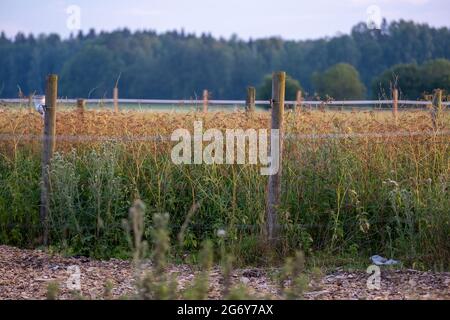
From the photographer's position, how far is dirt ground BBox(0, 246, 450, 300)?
6027 millimetres

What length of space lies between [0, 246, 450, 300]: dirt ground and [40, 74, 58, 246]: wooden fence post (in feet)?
1.77

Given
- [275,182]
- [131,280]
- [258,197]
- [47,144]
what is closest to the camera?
[131,280]

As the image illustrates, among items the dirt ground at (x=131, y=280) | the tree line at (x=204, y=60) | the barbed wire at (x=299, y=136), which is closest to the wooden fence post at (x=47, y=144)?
the barbed wire at (x=299, y=136)

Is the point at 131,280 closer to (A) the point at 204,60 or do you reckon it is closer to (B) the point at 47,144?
(B) the point at 47,144

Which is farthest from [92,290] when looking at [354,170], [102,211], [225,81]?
[225,81]

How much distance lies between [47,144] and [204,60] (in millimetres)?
59904

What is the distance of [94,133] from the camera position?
29.8ft

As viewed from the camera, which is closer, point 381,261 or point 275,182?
point 381,261

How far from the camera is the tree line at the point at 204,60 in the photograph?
158ft

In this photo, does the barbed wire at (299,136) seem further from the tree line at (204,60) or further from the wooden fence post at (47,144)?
the tree line at (204,60)

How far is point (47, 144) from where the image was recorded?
27.5ft

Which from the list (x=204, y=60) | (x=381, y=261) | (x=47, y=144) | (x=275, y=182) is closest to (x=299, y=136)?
(x=275, y=182)

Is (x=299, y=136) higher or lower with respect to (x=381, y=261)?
higher

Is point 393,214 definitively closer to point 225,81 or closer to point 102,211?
point 102,211
